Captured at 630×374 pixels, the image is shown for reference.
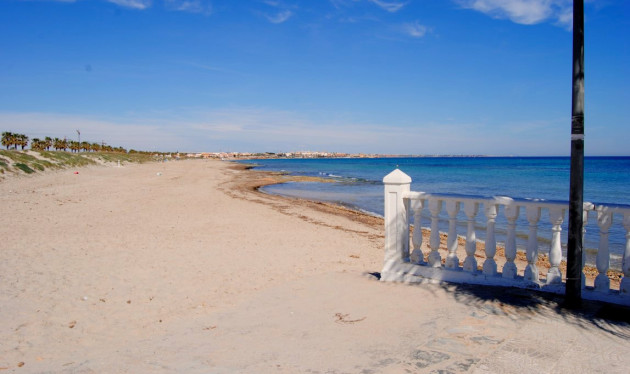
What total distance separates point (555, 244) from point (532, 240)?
8.6 inches

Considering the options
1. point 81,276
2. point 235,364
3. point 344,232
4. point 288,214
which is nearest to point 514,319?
point 235,364

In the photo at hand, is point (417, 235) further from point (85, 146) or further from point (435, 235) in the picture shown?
point (85, 146)

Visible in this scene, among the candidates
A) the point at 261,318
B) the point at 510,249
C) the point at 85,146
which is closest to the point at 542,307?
the point at 510,249

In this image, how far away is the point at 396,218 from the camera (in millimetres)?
5203

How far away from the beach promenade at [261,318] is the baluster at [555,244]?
32 centimetres

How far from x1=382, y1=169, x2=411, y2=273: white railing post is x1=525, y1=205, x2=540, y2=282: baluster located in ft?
4.65

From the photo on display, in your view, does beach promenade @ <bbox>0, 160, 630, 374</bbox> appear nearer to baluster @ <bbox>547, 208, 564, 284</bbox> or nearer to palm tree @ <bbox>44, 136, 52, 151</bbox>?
baluster @ <bbox>547, 208, 564, 284</bbox>

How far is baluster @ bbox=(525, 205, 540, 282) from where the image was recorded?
429 cm

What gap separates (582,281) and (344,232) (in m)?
7.57

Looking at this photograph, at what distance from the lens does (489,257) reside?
187 inches

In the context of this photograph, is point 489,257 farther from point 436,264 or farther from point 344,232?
point 344,232

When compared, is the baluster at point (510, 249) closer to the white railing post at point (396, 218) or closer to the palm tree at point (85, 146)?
the white railing post at point (396, 218)

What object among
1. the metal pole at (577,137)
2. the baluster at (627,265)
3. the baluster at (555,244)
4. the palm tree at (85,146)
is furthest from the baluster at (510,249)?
the palm tree at (85,146)

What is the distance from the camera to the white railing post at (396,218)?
16.9 ft
